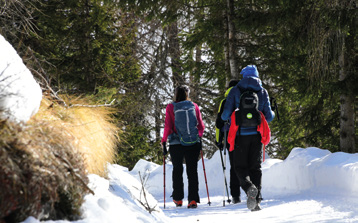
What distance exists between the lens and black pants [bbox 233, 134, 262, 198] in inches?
269

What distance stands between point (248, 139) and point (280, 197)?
2224 millimetres

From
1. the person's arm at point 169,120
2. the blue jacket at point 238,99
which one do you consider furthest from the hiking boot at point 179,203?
the blue jacket at point 238,99

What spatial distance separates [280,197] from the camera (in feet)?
27.7

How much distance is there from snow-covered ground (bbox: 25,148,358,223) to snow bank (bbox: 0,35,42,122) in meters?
0.92

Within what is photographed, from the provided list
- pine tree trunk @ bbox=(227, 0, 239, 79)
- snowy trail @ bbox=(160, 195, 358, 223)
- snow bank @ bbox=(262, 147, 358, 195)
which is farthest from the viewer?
pine tree trunk @ bbox=(227, 0, 239, 79)

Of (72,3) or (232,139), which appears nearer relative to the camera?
(232,139)

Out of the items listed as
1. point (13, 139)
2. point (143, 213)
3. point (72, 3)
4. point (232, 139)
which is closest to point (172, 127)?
point (232, 139)

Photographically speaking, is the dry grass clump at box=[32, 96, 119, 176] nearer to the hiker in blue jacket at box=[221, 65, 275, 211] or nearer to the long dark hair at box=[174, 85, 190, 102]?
the hiker in blue jacket at box=[221, 65, 275, 211]

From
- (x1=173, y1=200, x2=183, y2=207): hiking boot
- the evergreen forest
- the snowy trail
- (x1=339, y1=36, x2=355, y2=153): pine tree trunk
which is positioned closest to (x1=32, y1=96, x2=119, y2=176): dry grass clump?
the snowy trail

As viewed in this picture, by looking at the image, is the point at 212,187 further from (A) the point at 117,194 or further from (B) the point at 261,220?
(A) the point at 117,194

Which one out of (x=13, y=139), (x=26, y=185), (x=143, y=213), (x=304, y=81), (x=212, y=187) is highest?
(x=304, y=81)

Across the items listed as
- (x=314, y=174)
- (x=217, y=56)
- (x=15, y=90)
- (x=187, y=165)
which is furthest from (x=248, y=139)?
(x=217, y=56)

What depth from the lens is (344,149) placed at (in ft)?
36.2

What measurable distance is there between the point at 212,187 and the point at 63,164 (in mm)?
8681
